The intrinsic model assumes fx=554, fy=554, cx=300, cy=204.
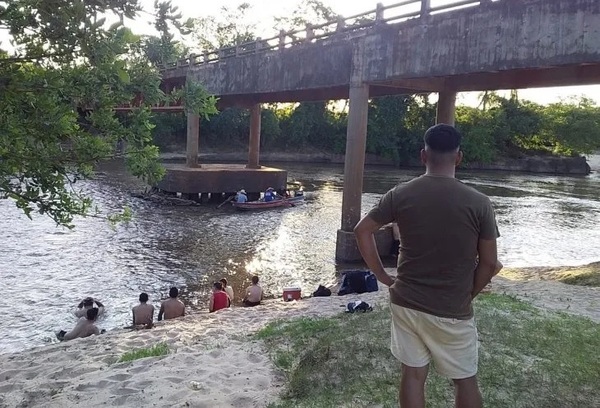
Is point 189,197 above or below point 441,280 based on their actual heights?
below

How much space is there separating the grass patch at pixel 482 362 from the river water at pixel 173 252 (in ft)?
18.8

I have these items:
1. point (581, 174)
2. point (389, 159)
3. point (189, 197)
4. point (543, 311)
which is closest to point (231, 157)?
point (389, 159)

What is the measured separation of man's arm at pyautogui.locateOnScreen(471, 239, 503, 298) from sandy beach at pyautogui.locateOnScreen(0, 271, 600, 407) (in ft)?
8.34

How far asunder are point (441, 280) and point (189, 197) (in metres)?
26.5

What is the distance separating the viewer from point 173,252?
58.0 feet

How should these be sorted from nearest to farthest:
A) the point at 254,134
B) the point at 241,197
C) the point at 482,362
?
the point at 482,362 → the point at 241,197 → the point at 254,134

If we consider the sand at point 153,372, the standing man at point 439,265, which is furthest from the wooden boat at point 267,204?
the standing man at point 439,265

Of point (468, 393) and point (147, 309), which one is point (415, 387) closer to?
point (468, 393)

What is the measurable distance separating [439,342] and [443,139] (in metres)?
1.26

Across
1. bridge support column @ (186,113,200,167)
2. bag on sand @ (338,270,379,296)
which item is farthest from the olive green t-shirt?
bridge support column @ (186,113,200,167)

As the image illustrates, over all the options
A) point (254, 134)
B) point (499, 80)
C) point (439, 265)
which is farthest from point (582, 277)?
point (254, 134)

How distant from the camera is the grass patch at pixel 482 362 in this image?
15.9 ft

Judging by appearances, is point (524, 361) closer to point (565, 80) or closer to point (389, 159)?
point (565, 80)

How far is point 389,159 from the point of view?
6800 cm
